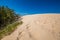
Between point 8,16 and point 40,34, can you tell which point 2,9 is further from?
point 40,34

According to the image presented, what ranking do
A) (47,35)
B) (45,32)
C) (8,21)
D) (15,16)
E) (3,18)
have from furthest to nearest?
1. (15,16)
2. (8,21)
3. (3,18)
4. (45,32)
5. (47,35)

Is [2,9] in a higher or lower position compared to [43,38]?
higher

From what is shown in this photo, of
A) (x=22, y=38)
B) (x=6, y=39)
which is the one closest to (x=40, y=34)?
(x=22, y=38)

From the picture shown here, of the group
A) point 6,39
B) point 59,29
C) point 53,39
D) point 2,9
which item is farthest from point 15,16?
point 53,39

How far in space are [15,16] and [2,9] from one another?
2098mm

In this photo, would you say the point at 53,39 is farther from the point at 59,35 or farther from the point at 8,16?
the point at 8,16

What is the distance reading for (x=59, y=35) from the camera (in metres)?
5.44

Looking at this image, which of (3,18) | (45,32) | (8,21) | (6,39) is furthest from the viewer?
(8,21)

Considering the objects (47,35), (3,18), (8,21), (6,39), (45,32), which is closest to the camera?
(47,35)

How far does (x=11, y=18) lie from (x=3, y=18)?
4.08ft

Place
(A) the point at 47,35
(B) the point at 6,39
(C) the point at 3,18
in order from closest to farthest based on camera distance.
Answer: (A) the point at 47,35 < (B) the point at 6,39 < (C) the point at 3,18

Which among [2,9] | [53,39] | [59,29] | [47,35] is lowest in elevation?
A: [53,39]

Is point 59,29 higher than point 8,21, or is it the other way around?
point 8,21

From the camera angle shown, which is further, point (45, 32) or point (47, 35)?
point (45, 32)
